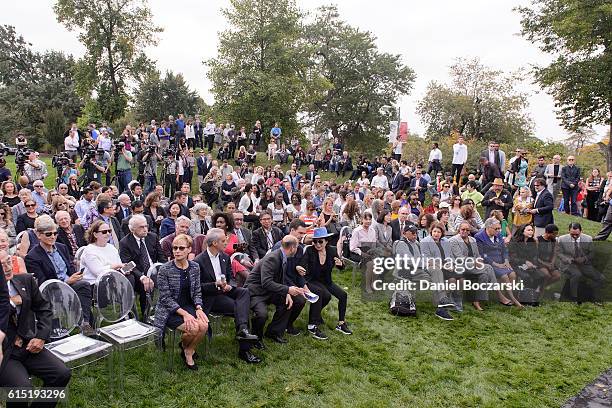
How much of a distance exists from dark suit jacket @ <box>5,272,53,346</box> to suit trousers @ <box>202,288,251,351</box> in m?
1.60

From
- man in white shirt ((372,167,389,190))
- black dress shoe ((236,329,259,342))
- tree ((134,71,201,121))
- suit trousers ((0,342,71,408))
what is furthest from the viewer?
tree ((134,71,201,121))

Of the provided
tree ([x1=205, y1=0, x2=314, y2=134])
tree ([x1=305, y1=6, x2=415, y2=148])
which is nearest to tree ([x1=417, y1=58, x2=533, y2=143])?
tree ([x1=305, y1=6, x2=415, y2=148])

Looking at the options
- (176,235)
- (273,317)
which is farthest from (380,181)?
(176,235)

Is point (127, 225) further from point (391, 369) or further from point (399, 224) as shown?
point (399, 224)

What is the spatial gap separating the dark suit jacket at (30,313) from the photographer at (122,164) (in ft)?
28.0

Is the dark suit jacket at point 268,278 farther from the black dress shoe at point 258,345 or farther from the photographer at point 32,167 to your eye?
the photographer at point 32,167

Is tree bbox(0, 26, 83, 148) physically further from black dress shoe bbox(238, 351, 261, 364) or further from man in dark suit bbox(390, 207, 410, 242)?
black dress shoe bbox(238, 351, 261, 364)

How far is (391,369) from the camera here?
15.9ft

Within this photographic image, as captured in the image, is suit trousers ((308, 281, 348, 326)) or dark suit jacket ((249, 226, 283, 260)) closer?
suit trousers ((308, 281, 348, 326))

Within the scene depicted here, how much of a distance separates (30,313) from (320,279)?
11.0 feet

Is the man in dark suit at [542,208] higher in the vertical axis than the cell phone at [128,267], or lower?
higher

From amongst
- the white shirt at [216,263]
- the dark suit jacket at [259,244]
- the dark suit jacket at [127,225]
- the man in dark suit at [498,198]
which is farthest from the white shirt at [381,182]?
Result: the white shirt at [216,263]

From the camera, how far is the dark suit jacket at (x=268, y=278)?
16.8 ft

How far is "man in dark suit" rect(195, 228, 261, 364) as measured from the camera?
15.8 ft
